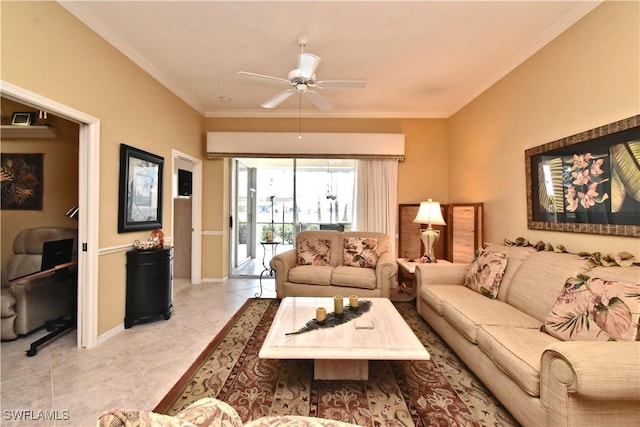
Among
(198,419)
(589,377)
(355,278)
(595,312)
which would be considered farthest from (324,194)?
(198,419)

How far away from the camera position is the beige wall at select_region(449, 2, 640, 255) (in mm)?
1940

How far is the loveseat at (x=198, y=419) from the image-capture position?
0.52 m

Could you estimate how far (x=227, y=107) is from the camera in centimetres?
455

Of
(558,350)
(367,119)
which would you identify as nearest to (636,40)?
(558,350)

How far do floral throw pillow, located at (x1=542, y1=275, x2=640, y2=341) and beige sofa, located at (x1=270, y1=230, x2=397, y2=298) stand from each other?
68.0 inches

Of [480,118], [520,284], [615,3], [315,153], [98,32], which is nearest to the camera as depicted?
[615,3]

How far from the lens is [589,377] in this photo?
3.89 feet

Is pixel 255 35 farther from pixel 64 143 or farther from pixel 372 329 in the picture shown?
pixel 372 329

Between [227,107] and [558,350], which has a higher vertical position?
[227,107]

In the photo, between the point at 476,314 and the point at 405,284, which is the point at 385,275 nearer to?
the point at 405,284

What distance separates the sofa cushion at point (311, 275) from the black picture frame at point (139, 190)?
5.91 feet

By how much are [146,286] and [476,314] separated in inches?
125

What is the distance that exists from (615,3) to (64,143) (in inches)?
204

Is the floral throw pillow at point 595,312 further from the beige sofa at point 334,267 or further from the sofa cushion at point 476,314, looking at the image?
the beige sofa at point 334,267
